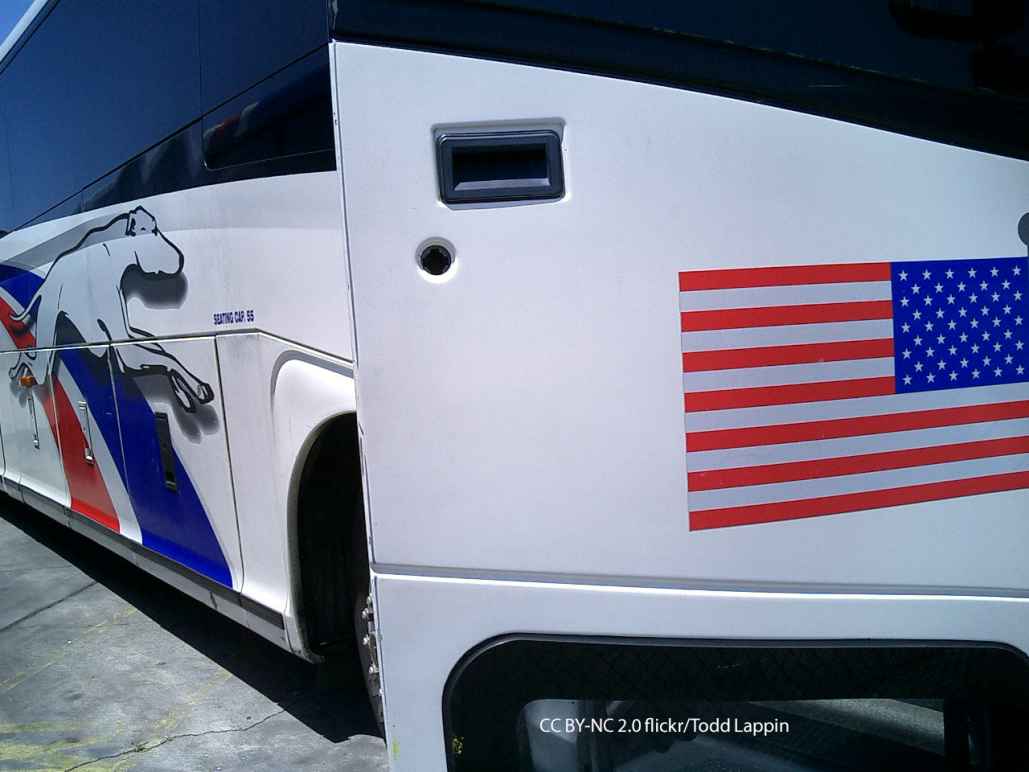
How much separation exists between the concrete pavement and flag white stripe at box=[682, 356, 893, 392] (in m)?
2.28

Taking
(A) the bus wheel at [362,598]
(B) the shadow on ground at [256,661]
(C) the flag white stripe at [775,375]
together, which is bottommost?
(B) the shadow on ground at [256,661]

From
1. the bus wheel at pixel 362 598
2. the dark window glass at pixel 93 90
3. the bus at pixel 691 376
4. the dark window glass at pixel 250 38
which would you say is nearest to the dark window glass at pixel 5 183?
the dark window glass at pixel 93 90

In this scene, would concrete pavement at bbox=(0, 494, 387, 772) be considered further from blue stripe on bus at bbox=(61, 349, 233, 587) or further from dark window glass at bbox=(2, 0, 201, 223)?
dark window glass at bbox=(2, 0, 201, 223)

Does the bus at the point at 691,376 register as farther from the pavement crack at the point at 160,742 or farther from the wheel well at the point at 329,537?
the pavement crack at the point at 160,742

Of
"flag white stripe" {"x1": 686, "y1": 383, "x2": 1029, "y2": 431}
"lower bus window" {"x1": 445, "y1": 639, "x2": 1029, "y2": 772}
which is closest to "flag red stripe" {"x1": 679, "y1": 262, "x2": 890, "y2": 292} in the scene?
"flag white stripe" {"x1": 686, "y1": 383, "x2": 1029, "y2": 431}

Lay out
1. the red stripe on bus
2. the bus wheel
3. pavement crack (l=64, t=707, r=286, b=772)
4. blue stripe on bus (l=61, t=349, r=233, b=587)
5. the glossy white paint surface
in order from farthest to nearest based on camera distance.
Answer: the red stripe on bus
blue stripe on bus (l=61, t=349, r=233, b=587)
pavement crack (l=64, t=707, r=286, b=772)
the bus wheel
the glossy white paint surface

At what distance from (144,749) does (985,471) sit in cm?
320

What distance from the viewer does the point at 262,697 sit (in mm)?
3936

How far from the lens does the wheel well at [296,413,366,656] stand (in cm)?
302

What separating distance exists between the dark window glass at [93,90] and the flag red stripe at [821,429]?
2.54 meters

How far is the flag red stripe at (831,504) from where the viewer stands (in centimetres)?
175

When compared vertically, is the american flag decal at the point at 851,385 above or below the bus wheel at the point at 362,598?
above

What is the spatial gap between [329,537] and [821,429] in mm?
1944

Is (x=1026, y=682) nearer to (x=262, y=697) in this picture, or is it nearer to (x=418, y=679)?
(x=418, y=679)
